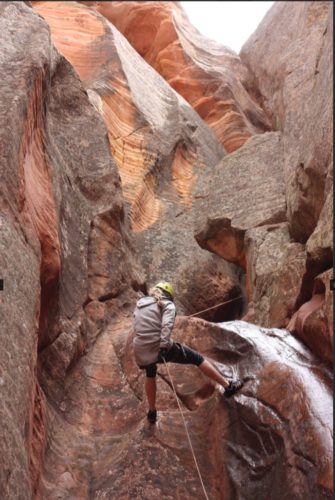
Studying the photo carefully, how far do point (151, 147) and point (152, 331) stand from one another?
12.5 m

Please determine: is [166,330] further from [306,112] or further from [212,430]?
[306,112]

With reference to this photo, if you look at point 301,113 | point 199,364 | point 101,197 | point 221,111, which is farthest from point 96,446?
point 221,111

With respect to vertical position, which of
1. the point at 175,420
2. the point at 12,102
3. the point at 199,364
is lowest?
the point at 175,420

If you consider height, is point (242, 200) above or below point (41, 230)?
below

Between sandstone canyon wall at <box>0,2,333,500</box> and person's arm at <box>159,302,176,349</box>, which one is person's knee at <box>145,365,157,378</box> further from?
sandstone canyon wall at <box>0,2,333,500</box>

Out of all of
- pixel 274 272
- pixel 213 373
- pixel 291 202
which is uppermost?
pixel 291 202

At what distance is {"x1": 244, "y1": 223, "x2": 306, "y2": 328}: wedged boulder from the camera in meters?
13.0

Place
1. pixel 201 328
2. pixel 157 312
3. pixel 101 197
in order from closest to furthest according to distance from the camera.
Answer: pixel 157 312, pixel 201 328, pixel 101 197

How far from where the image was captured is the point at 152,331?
9320 millimetres

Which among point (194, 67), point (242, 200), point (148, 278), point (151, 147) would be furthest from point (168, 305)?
point (194, 67)

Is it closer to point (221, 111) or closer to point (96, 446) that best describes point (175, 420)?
point (96, 446)

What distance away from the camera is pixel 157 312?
9406mm

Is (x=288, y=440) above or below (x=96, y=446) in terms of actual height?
above

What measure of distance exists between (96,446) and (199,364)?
2029 millimetres
